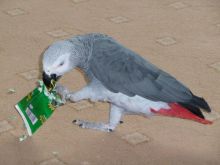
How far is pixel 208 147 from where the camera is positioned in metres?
1.68

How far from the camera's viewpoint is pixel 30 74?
2.04 metres

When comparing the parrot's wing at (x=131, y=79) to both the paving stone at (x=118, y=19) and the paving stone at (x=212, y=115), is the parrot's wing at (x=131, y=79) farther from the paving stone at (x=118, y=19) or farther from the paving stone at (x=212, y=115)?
the paving stone at (x=118, y=19)

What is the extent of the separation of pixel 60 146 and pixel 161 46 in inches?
31.3

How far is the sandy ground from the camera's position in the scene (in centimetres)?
166

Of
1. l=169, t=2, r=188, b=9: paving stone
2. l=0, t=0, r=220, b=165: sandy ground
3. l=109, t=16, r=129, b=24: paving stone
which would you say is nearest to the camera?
l=0, t=0, r=220, b=165: sandy ground

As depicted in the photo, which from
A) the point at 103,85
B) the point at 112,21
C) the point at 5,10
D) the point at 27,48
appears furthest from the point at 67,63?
the point at 5,10

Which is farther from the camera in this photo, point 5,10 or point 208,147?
point 5,10

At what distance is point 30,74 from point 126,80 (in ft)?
1.92

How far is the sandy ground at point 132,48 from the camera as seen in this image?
1658 millimetres

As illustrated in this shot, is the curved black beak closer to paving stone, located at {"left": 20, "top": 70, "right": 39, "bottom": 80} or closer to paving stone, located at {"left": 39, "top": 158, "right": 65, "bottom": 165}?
paving stone, located at {"left": 39, "top": 158, "right": 65, "bottom": 165}

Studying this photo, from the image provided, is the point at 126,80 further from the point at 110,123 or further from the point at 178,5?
the point at 178,5

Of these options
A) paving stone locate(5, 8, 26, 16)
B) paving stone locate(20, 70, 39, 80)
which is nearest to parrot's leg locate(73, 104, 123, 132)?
paving stone locate(20, 70, 39, 80)

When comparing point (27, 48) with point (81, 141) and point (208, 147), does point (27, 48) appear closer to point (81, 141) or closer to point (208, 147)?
point (81, 141)

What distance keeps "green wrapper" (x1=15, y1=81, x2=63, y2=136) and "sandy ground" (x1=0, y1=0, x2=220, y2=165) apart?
5 centimetres
